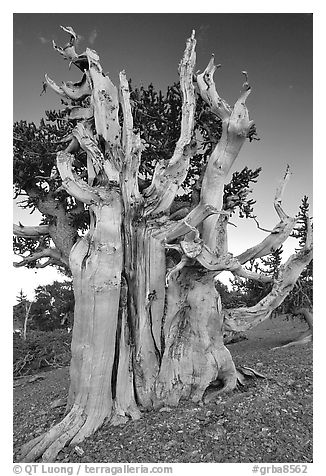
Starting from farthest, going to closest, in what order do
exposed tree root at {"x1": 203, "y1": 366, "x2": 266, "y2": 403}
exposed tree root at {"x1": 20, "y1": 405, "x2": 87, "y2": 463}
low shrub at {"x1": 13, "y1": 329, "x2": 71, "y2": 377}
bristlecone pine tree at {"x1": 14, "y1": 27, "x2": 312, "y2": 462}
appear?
low shrub at {"x1": 13, "y1": 329, "x2": 71, "y2": 377} < exposed tree root at {"x1": 203, "y1": 366, "x2": 266, "y2": 403} < bristlecone pine tree at {"x1": 14, "y1": 27, "x2": 312, "y2": 462} < exposed tree root at {"x1": 20, "y1": 405, "x2": 87, "y2": 463}

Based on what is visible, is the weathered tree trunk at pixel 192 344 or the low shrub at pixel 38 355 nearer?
the weathered tree trunk at pixel 192 344

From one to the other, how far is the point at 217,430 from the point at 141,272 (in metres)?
2.58

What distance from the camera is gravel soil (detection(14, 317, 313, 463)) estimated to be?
4793 mm

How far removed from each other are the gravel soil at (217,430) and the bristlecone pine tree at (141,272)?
360 millimetres

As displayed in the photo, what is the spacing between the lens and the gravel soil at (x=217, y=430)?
15.7ft

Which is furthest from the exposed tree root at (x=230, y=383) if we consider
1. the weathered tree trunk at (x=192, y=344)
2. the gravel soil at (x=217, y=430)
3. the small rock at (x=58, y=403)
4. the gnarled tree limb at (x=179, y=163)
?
the gnarled tree limb at (x=179, y=163)

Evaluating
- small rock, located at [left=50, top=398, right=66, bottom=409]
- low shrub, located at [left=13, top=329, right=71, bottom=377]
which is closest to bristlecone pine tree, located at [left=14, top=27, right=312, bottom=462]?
small rock, located at [left=50, top=398, right=66, bottom=409]

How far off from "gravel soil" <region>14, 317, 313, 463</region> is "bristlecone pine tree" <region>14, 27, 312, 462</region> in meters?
0.36

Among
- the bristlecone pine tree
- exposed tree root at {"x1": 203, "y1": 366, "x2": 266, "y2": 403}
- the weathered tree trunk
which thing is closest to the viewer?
the bristlecone pine tree

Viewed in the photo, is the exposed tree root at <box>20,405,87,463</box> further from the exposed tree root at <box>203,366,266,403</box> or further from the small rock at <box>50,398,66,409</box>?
the exposed tree root at <box>203,366,266,403</box>

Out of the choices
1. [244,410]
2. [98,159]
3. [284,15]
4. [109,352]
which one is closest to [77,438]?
[109,352]

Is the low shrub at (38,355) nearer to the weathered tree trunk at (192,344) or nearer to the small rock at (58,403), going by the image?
the small rock at (58,403)

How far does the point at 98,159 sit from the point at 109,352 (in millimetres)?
3054

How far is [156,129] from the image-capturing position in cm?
877
